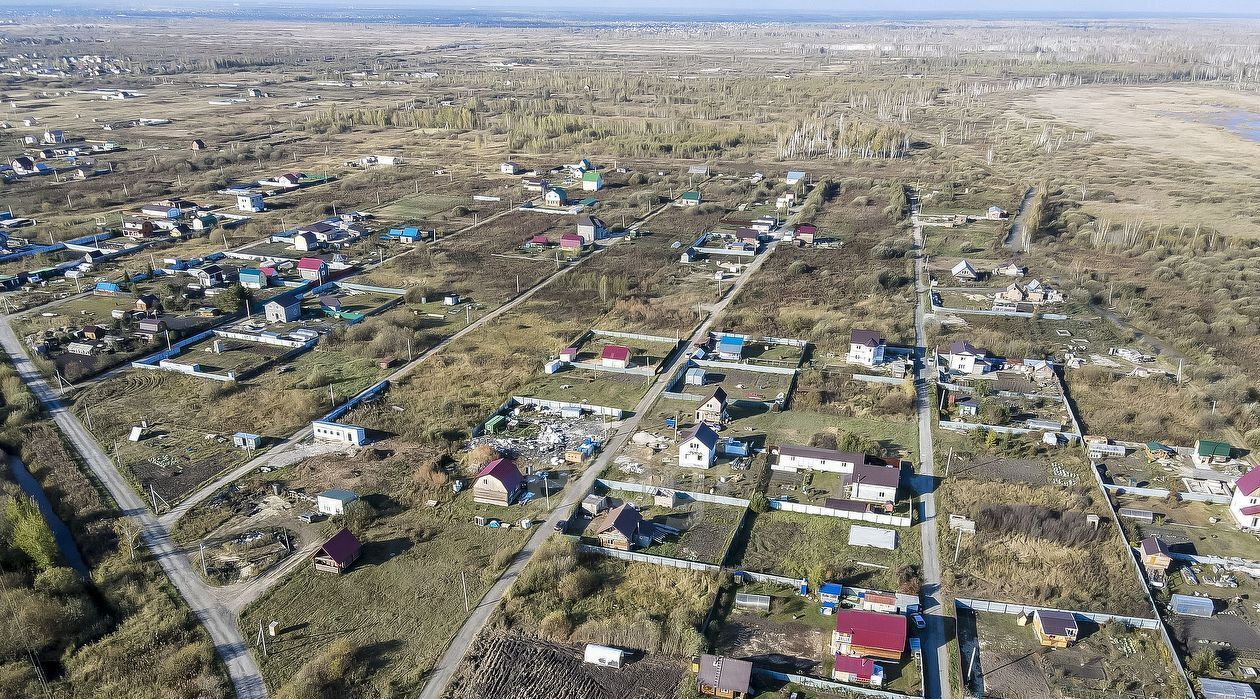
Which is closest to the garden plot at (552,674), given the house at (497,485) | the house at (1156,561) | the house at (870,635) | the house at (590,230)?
the house at (870,635)

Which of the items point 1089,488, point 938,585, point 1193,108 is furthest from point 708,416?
point 1193,108

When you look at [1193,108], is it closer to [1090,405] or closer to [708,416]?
[1090,405]

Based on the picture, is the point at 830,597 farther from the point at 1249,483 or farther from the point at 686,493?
the point at 1249,483

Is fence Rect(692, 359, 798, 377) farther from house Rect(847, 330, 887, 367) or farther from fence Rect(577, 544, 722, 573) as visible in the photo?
fence Rect(577, 544, 722, 573)

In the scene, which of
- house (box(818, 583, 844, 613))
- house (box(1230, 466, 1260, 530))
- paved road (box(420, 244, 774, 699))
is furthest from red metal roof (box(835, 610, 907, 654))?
house (box(1230, 466, 1260, 530))

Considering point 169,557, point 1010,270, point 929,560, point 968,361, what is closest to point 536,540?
point 169,557

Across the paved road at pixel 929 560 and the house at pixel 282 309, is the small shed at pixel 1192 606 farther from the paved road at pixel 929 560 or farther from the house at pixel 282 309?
the house at pixel 282 309
